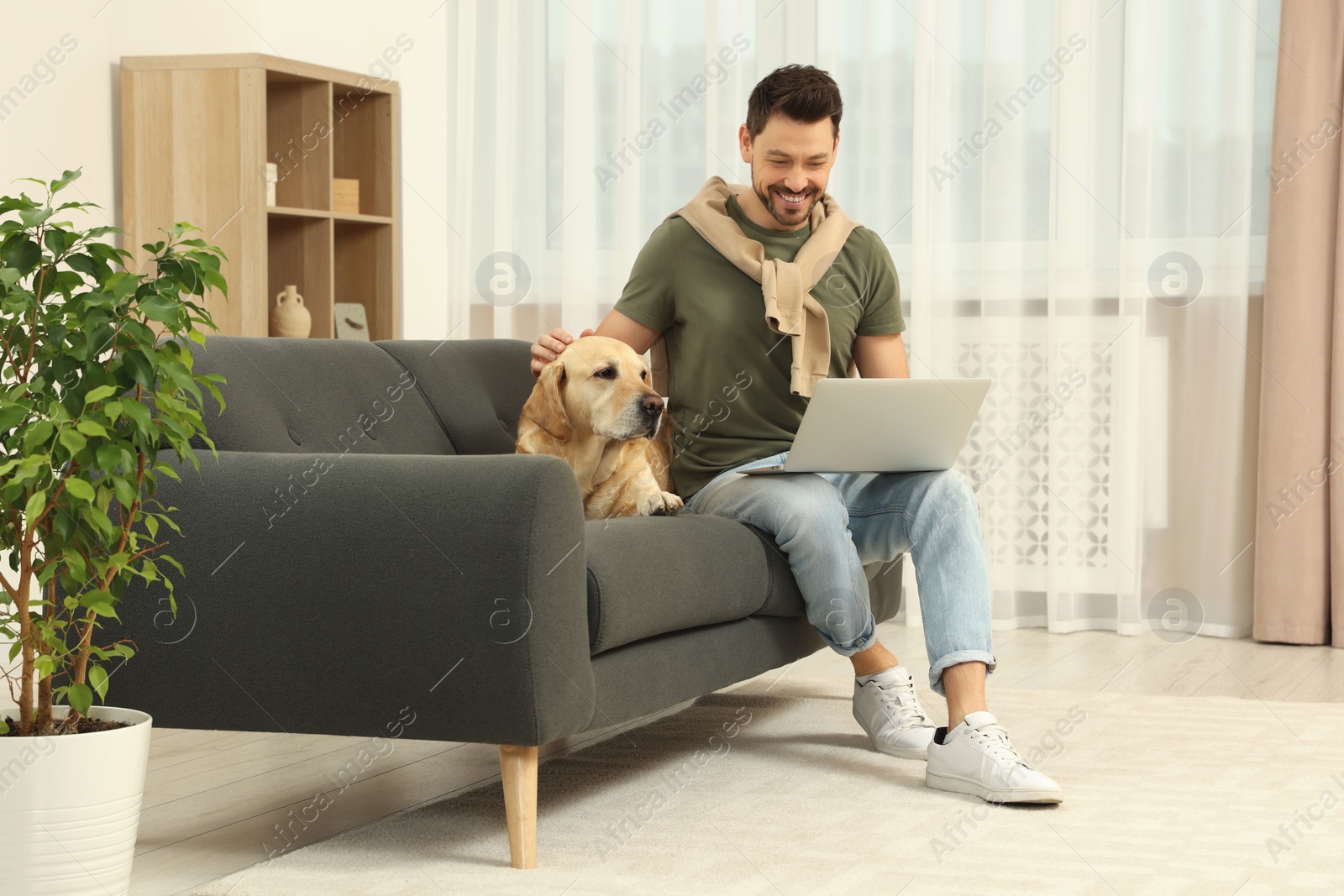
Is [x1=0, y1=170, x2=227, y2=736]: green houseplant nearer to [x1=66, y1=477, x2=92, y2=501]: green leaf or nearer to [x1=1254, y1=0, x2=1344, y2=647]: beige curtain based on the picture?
[x1=66, y1=477, x2=92, y2=501]: green leaf

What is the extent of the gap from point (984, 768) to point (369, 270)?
8.68 ft

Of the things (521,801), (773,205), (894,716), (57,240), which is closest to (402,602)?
(521,801)

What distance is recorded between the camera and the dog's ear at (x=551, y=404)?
2262 millimetres

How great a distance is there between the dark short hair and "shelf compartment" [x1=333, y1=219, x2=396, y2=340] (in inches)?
74.1

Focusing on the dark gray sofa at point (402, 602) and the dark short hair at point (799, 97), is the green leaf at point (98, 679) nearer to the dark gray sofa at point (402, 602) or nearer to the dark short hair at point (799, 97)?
the dark gray sofa at point (402, 602)

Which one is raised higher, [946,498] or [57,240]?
[57,240]

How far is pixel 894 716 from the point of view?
7.59 feet

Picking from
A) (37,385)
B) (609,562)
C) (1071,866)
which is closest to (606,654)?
(609,562)

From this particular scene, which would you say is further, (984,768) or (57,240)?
(984,768)

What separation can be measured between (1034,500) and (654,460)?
180 cm

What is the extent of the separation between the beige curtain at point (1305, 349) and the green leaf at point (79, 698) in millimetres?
3063

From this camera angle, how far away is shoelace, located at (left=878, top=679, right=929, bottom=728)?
7.58 ft

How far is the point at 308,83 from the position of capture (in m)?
3.80

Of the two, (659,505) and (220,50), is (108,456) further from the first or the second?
(220,50)
